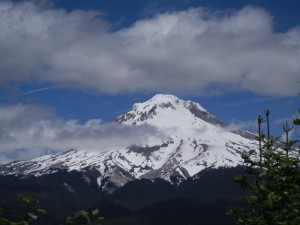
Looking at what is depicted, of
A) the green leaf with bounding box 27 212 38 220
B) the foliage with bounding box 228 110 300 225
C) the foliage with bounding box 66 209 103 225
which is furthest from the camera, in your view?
the foliage with bounding box 228 110 300 225

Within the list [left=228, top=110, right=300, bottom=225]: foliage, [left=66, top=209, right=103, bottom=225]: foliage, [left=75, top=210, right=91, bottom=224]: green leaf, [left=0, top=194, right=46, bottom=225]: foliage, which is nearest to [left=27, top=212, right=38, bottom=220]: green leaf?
[left=0, top=194, right=46, bottom=225]: foliage

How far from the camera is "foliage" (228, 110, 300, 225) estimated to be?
12.5 m

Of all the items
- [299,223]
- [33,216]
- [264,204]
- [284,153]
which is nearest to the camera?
[33,216]

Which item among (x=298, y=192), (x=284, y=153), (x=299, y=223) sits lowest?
(x=299, y=223)

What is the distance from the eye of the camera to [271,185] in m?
13.5

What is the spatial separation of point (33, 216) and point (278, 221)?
614 cm

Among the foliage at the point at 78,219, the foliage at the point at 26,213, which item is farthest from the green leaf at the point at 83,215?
the foliage at the point at 26,213

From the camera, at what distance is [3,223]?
9.55 metres

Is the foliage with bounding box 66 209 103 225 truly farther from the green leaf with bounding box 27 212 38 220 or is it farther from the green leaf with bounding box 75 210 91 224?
the green leaf with bounding box 27 212 38 220

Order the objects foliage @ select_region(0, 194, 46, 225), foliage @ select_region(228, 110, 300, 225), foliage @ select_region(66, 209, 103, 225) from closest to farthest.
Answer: foliage @ select_region(0, 194, 46, 225) → foliage @ select_region(66, 209, 103, 225) → foliage @ select_region(228, 110, 300, 225)

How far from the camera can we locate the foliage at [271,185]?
12.5 meters

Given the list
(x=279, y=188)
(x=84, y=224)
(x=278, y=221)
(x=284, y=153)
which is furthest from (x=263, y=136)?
(x=84, y=224)

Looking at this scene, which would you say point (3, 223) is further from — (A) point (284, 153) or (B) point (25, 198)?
(A) point (284, 153)

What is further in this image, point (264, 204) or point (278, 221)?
point (264, 204)
